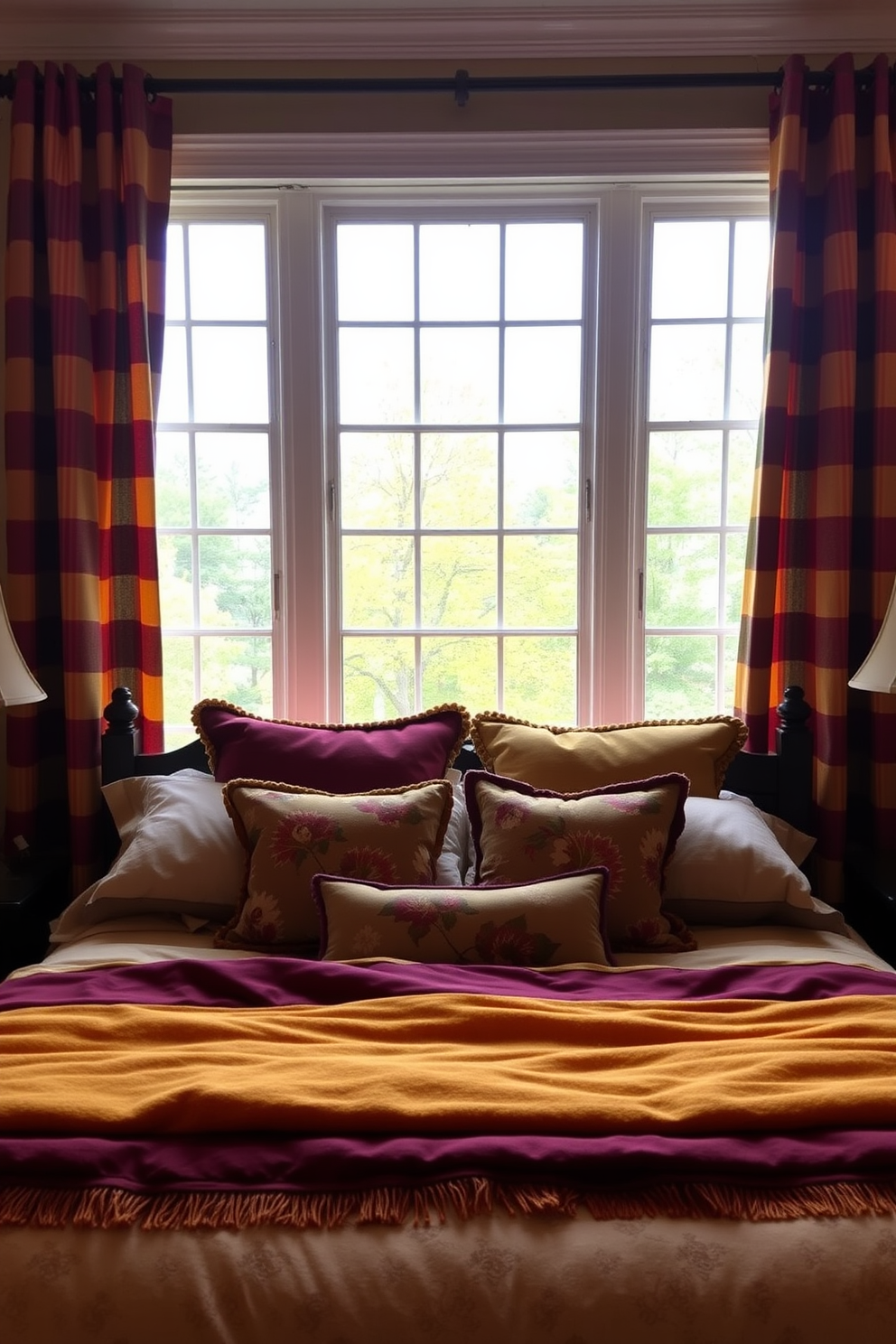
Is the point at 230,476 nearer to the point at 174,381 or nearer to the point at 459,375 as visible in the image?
the point at 174,381

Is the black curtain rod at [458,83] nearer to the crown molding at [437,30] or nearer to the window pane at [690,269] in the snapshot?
the crown molding at [437,30]

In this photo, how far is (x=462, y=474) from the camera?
2762 millimetres

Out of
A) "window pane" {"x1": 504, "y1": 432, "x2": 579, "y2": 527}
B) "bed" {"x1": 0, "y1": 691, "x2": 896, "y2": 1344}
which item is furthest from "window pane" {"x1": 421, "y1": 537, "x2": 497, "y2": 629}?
"bed" {"x1": 0, "y1": 691, "x2": 896, "y2": 1344}

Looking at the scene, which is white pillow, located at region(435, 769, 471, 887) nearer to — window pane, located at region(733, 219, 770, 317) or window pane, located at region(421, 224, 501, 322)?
window pane, located at region(421, 224, 501, 322)

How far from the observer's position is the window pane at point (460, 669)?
9.18ft

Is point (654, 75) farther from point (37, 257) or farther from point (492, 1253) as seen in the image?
point (492, 1253)

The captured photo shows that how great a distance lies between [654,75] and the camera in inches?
97.0

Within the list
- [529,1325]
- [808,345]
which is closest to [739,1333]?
[529,1325]

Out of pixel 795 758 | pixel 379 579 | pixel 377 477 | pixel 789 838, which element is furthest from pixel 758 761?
pixel 377 477

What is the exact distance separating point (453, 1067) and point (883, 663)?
1.39 meters

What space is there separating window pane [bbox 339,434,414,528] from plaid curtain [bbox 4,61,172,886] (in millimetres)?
553

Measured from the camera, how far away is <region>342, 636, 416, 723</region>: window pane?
9.21 ft

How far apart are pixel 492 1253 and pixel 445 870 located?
1.03 m

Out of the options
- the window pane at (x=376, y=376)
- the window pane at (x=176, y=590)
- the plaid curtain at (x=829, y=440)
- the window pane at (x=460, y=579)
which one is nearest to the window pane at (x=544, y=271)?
the window pane at (x=376, y=376)
